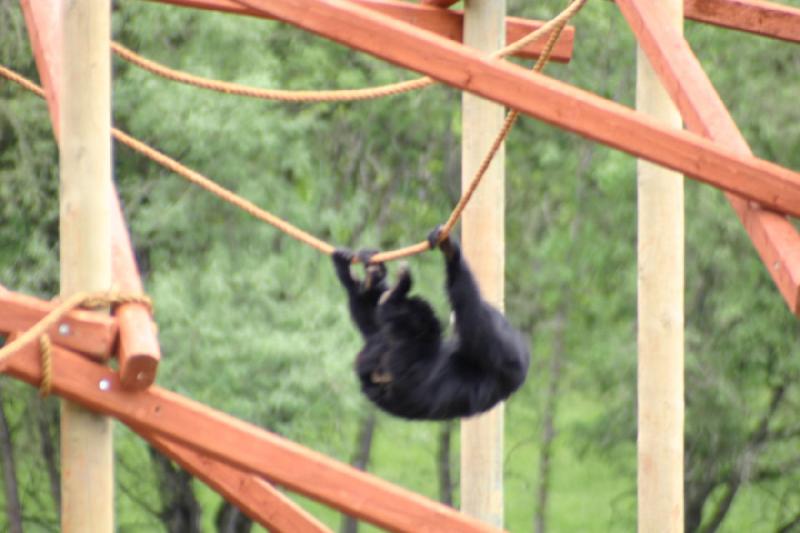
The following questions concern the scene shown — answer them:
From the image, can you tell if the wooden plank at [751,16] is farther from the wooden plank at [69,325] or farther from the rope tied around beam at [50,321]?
the wooden plank at [69,325]

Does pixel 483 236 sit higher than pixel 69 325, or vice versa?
pixel 69 325

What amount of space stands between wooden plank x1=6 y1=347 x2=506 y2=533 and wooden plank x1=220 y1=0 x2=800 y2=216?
1.16m

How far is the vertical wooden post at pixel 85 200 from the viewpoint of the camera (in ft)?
14.8

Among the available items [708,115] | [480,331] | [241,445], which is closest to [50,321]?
[241,445]

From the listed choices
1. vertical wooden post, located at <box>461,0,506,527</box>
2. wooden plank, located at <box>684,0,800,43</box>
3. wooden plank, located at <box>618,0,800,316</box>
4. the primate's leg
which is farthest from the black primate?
wooden plank, located at <box>684,0,800,43</box>

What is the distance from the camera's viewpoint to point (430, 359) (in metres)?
6.09

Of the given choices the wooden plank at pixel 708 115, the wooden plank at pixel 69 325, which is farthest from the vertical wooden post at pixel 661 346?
the wooden plank at pixel 69 325

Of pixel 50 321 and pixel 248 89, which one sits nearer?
pixel 50 321

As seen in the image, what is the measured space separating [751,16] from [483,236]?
1.46 m

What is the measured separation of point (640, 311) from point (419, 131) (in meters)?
10.2

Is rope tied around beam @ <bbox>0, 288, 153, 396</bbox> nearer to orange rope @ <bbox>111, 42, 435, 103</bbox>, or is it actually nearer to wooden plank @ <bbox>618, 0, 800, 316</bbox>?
orange rope @ <bbox>111, 42, 435, 103</bbox>

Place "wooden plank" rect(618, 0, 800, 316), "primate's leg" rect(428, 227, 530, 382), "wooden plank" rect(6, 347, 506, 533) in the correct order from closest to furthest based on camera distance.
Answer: "wooden plank" rect(6, 347, 506, 533)
"wooden plank" rect(618, 0, 800, 316)
"primate's leg" rect(428, 227, 530, 382)

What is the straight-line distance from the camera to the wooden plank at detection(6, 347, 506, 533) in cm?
442

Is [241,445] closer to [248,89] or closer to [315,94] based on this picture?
[248,89]
